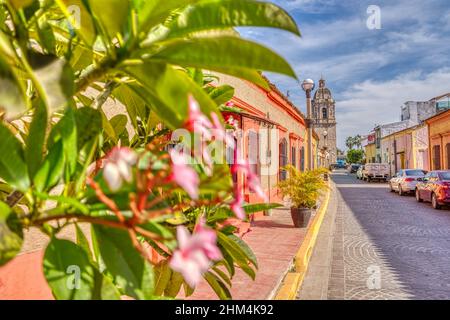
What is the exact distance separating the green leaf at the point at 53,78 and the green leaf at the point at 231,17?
0.22 meters

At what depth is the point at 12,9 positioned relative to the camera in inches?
Answer: 31.6

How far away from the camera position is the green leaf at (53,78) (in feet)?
2.22

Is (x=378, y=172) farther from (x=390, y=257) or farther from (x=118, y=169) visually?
(x=118, y=169)

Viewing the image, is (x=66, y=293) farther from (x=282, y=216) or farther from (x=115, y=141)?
(x=282, y=216)

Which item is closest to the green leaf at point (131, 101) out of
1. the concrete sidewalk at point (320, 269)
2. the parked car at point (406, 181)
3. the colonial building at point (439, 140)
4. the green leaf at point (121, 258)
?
the green leaf at point (121, 258)

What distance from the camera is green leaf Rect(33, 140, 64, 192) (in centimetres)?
74

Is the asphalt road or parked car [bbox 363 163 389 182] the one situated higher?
parked car [bbox 363 163 389 182]

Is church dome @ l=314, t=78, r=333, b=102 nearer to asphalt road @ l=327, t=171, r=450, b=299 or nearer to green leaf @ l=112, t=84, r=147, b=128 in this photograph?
asphalt road @ l=327, t=171, r=450, b=299

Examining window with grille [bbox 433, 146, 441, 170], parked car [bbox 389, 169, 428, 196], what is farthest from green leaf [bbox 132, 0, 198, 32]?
window with grille [bbox 433, 146, 441, 170]

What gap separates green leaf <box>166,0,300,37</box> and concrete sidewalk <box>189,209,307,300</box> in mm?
3796

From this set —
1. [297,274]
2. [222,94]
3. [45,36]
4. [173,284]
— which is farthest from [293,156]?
[45,36]

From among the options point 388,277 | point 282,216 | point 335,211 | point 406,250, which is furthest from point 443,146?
point 388,277

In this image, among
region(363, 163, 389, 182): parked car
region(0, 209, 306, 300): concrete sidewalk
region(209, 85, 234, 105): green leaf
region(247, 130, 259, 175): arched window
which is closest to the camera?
region(209, 85, 234, 105): green leaf

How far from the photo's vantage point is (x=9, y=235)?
67 cm
